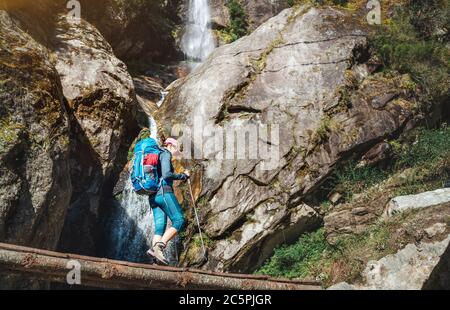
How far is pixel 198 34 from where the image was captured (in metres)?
23.1

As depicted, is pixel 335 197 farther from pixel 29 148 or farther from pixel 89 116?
pixel 29 148

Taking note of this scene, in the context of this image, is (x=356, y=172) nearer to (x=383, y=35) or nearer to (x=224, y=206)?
(x=224, y=206)

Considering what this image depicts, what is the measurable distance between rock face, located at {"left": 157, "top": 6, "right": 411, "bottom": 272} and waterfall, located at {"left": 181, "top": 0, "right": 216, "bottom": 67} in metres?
5.56

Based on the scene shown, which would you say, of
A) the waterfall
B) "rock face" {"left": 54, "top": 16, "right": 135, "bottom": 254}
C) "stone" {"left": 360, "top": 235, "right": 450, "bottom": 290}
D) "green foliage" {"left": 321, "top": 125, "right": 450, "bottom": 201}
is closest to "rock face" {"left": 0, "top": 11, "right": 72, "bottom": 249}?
"rock face" {"left": 54, "top": 16, "right": 135, "bottom": 254}

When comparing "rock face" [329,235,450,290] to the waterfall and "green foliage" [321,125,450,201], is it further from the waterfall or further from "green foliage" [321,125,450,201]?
the waterfall

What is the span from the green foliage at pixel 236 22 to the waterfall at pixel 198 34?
0.96 meters

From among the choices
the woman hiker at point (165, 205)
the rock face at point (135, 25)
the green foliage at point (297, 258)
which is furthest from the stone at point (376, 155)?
the rock face at point (135, 25)

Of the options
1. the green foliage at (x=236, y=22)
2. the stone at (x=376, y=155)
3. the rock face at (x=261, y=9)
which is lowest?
the stone at (x=376, y=155)

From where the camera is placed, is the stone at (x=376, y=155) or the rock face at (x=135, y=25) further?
the rock face at (x=135, y=25)

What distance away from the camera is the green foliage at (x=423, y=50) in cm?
1555

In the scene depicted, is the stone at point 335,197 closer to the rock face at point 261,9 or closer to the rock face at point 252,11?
the rock face at point 252,11

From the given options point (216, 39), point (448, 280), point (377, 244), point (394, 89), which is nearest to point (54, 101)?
point (377, 244)

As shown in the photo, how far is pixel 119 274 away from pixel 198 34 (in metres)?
17.2

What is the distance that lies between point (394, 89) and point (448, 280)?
27.6ft
